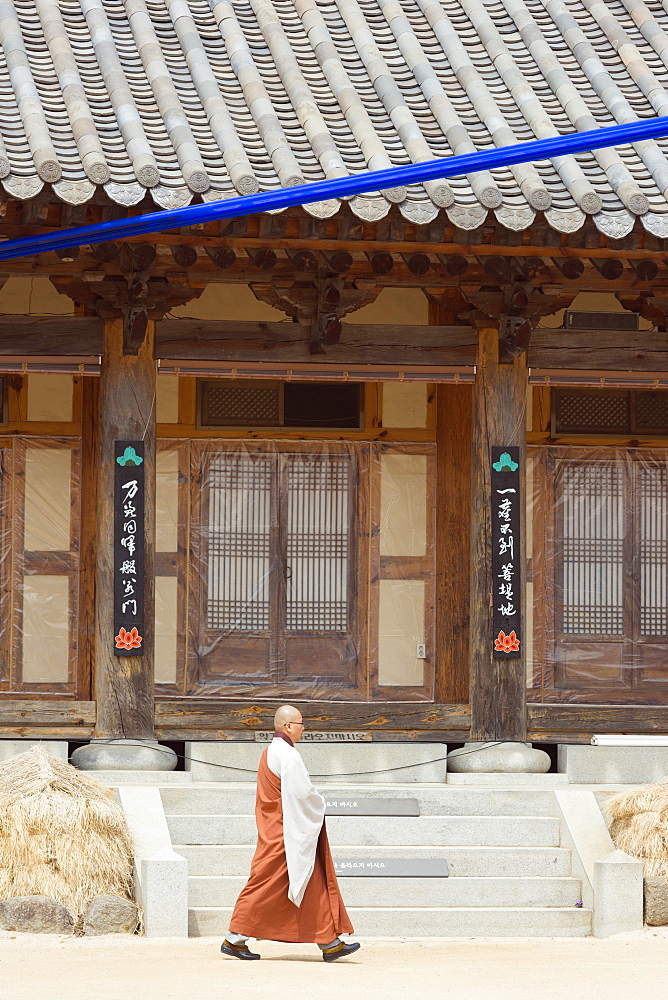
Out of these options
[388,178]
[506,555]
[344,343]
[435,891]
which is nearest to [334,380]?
[344,343]

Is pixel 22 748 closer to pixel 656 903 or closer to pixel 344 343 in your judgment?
pixel 344 343

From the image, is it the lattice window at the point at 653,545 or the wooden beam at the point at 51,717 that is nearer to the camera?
the wooden beam at the point at 51,717

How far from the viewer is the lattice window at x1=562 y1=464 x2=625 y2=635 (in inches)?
511

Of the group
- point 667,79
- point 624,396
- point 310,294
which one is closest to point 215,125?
point 310,294

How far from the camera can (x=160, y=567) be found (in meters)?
12.7

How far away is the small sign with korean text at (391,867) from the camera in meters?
9.46

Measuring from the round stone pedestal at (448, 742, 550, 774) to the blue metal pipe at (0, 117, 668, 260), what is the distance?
4732 millimetres

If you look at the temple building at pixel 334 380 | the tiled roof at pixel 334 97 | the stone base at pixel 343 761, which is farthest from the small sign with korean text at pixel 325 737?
the tiled roof at pixel 334 97

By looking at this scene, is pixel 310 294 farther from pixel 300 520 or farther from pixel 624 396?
pixel 624 396

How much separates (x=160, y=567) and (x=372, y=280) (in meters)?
3.15

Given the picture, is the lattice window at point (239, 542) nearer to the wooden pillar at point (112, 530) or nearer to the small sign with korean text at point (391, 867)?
the wooden pillar at point (112, 530)

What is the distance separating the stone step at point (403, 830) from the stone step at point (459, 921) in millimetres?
610

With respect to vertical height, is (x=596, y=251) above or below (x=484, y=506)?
above

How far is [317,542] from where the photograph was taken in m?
12.8
